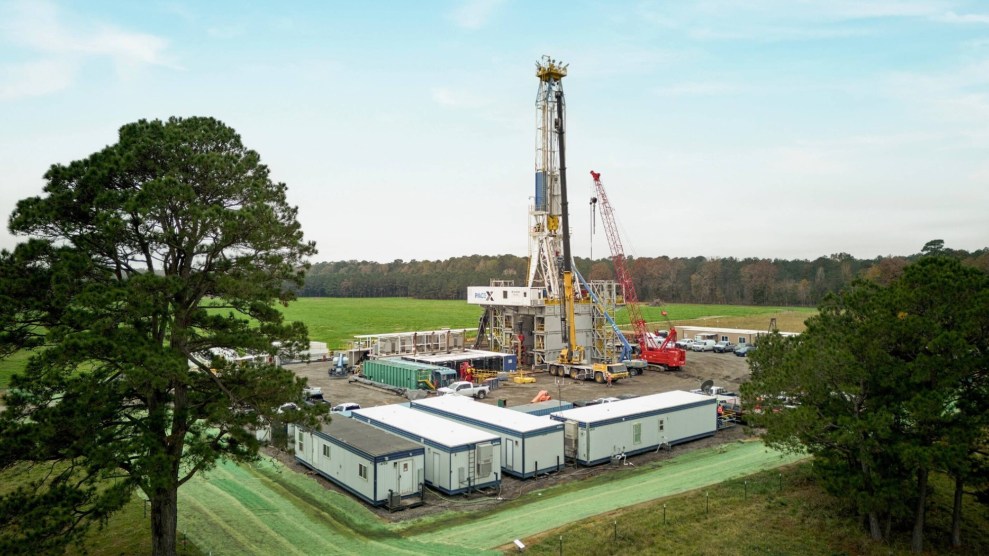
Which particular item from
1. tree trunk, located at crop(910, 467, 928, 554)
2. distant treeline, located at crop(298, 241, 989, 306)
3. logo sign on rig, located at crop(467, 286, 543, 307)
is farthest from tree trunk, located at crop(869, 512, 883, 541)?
distant treeline, located at crop(298, 241, 989, 306)

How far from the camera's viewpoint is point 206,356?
16.5m

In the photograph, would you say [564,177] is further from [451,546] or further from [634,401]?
[451,546]

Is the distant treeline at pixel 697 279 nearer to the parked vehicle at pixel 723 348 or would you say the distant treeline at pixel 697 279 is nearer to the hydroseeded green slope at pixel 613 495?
the parked vehicle at pixel 723 348

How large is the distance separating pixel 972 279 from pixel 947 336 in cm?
206

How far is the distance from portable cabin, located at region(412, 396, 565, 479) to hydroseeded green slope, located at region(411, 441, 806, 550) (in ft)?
6.65

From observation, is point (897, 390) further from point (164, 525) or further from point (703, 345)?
point (703, 345)

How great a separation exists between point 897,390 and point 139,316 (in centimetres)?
2014

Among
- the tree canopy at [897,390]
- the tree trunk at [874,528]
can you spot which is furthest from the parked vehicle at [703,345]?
the tree trunk at [874,528]

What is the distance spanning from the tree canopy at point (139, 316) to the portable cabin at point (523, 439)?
37.2 ft

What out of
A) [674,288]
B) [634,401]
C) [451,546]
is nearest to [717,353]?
[634,401]

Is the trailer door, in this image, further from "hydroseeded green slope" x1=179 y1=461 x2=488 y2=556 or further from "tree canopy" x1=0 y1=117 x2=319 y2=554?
"tree canopy" x1=0 y1=117 x2=319 y2=554

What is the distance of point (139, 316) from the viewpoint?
14086 mm

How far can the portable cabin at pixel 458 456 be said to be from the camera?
76.3ft

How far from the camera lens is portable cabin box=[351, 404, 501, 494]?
23250mm
